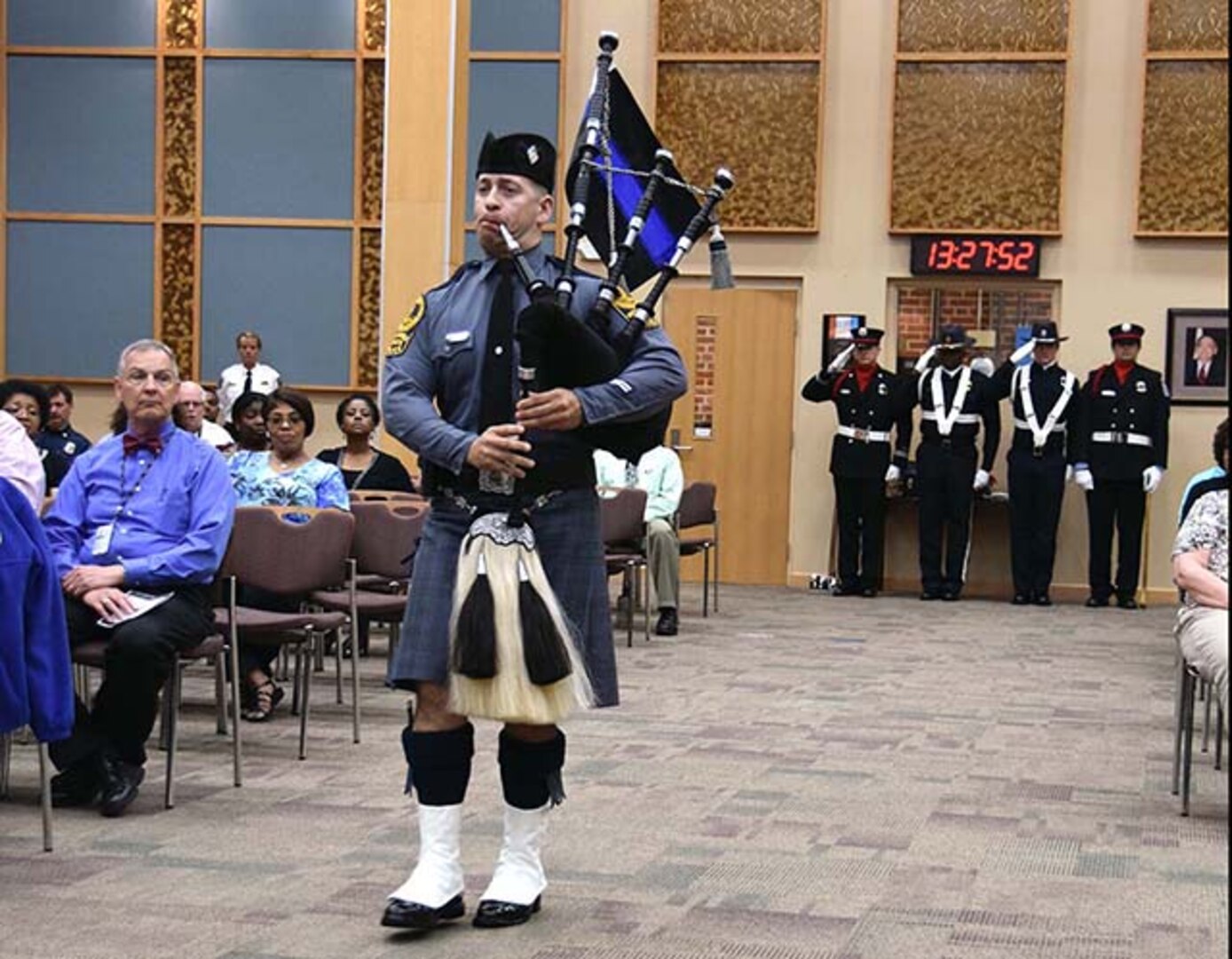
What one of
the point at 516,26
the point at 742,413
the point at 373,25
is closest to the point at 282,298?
the point at 373,25

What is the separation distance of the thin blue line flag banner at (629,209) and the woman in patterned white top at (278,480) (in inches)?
88.6

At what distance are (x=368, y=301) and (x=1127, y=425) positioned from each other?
5.83 meters

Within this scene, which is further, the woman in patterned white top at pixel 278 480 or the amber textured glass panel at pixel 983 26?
the amber textured glass panel at pixel 983 26

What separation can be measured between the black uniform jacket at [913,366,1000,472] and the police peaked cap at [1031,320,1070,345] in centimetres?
44

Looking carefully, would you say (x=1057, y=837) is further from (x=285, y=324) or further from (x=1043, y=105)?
(x=285, y=324)

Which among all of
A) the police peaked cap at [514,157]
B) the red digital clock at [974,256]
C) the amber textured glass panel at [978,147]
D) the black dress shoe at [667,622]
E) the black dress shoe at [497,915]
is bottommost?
the black dress shoe at [667,622]

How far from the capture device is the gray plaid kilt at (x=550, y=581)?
167 inches

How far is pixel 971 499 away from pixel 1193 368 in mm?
1802

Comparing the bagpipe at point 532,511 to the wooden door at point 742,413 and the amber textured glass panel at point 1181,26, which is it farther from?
the amber textured glass panel at point 1181,26

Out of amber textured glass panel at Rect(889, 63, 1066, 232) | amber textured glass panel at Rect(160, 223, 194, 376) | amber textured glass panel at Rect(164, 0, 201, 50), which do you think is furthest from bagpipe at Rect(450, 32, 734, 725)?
amber textured glass panel at Rect(164, 0, 201, 50)

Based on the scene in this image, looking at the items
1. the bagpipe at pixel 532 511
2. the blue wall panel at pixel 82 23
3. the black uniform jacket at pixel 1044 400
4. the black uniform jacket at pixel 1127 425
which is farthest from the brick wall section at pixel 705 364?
the bagpipe at pixel 532 511

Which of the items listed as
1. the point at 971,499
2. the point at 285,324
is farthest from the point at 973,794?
A: the point at 285,324

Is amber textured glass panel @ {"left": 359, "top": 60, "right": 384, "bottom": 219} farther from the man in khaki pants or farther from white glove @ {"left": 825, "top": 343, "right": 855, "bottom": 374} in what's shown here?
the man in khaki pants

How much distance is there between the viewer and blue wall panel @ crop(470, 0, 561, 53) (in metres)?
14.9
